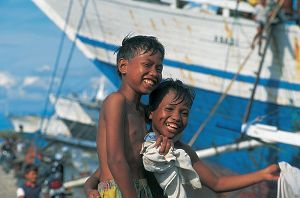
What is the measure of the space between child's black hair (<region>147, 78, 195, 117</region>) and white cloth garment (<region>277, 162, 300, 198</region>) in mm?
523

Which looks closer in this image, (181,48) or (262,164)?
(262,164)

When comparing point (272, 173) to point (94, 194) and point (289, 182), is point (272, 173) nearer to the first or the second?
point (289, 182)

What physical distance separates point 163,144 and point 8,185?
475 inches

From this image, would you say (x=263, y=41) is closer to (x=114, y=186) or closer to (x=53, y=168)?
(x=53, y=168)

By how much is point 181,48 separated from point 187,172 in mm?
12311

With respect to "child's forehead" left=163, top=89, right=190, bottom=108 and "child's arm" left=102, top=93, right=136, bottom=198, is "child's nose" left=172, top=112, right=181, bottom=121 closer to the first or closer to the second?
"child's forehead" left=163, top=89, right=190, bottom=108

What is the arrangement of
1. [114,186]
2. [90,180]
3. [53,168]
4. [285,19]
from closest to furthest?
[114,186] → [90,180] → [53,168] → [285,19]

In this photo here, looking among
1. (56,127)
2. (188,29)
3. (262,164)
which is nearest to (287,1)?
(188,29)

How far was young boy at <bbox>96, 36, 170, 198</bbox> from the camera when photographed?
2727 mm

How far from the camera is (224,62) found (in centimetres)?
1471

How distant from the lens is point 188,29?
47.9ft

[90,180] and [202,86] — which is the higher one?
[90,180]

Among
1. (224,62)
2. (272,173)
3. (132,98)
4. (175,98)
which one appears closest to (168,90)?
(175,98)

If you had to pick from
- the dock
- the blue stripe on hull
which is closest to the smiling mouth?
the dock
